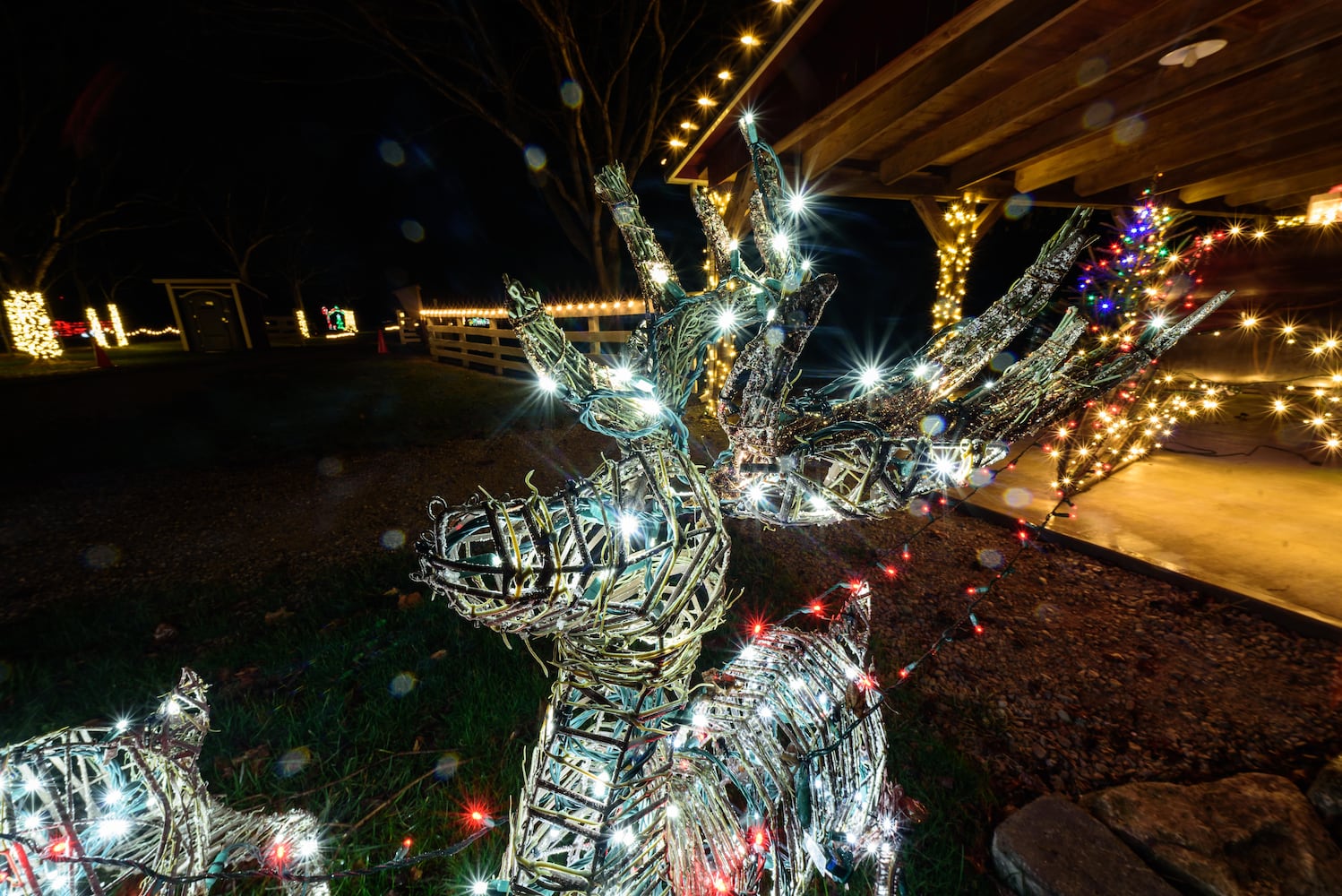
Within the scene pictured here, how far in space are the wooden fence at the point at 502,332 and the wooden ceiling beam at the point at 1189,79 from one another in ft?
14.5

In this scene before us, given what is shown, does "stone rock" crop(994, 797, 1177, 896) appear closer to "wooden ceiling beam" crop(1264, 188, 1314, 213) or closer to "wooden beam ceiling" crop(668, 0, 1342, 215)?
"wooden beam ceiling" crop(668, 0, 1342, 215)

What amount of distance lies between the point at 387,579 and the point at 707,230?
3.69 m

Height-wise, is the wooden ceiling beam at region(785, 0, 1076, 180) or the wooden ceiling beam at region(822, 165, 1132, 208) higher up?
the wooden ceiling beam at region(785, 0, 1076, 180)

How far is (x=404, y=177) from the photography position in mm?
24516

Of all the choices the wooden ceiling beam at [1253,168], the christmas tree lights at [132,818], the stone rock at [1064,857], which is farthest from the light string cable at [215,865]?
the wooden ceiling beam at [1253,168]

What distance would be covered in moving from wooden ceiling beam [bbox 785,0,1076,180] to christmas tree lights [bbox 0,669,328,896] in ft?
13.3

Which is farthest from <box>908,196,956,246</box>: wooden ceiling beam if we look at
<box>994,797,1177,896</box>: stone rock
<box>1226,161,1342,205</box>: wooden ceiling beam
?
<box>994,797,1177,896</box>: stone rock

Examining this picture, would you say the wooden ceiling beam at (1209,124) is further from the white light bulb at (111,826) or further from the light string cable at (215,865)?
the white light bulb at (111,826)

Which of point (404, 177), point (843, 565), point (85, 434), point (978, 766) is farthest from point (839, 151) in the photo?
point (404, 177)

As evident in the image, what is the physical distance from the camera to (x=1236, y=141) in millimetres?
4301

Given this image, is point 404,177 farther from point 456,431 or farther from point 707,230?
point 707,230

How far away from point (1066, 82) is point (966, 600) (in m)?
3.56

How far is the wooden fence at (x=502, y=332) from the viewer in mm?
9383

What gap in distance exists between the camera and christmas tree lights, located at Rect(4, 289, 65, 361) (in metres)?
15.9
